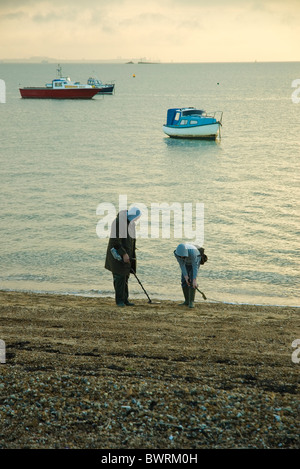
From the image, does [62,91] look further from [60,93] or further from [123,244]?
[123,244]

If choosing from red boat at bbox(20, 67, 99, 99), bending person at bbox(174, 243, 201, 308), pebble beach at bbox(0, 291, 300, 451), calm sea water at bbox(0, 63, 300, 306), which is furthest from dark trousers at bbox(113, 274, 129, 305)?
red boat at bbox(20, 67, 99, 99)

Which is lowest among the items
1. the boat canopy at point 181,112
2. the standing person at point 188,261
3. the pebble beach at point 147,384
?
the pebble beach at point 147,384

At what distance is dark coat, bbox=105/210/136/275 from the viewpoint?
8328 mm

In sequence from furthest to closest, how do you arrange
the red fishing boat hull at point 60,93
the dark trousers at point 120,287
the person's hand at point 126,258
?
the red fishing boat hull at point 60,93
the dark trousers at point 120,287
the person's hand at point 126,258

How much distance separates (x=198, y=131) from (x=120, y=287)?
123 feet

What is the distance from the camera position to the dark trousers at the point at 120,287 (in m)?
8.88

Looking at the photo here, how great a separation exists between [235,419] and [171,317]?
3.91 m

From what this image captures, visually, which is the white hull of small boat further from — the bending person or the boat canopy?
the bending person

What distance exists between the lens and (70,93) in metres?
85.7

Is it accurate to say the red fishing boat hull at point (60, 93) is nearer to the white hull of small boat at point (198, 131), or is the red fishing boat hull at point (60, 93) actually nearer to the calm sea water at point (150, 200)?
the calm sea water at point (150, 200)

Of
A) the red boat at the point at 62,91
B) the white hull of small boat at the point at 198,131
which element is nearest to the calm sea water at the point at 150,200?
the white hull of small boat at the point at 198,131

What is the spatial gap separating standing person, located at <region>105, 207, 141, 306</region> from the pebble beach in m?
0.78

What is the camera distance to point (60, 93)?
281ft

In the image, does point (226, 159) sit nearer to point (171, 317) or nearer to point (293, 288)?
point (293, 288)
